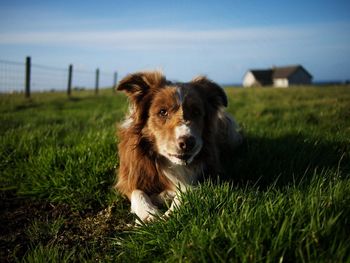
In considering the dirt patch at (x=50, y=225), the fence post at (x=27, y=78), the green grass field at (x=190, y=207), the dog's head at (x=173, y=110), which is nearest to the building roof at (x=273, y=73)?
the fence post at (x=27, y=78)

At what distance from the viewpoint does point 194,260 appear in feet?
7.31

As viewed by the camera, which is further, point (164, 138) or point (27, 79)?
point (27, 79)

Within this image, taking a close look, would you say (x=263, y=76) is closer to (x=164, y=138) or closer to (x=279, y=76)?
(x=279, y=76)

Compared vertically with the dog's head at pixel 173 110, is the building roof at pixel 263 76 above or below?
above

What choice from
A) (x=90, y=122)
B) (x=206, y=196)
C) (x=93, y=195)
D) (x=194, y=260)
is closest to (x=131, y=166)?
(x=93, y=195)

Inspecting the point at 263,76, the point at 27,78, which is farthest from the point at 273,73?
the point at 27,78

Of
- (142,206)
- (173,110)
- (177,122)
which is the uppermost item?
(173,110)

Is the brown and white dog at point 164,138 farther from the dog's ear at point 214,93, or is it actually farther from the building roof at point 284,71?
the building roof at point 284,71

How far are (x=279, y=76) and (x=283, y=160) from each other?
285 ft

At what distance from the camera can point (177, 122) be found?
12.3 feet

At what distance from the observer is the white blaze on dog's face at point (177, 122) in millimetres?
3600

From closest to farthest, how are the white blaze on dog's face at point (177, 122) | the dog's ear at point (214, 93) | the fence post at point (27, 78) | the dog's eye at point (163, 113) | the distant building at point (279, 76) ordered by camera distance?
1. the white blaze on dog's face at point (177, 122)
2. the dog's eye at point (163, 113)
3. the dog's ear at point (214, 93)
4. the fence post at point (27, 78)
5. the distant building at point (279, 76)

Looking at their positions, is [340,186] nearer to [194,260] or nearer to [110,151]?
[194,260]

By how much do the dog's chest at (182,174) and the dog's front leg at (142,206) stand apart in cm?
37
